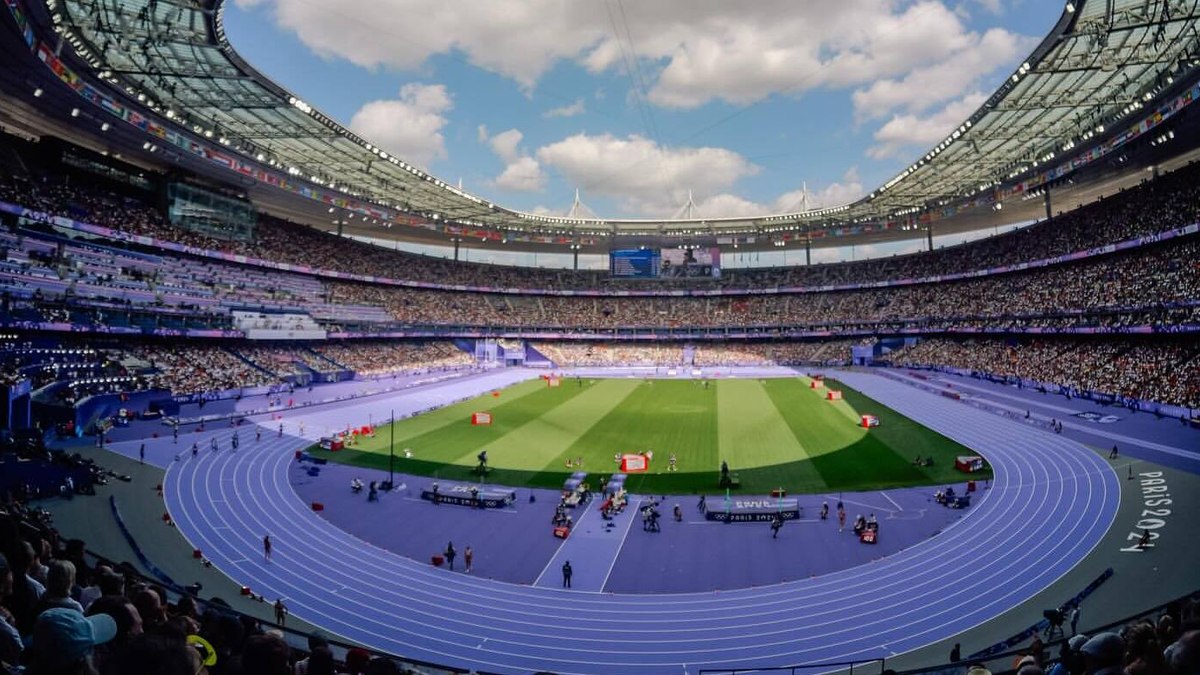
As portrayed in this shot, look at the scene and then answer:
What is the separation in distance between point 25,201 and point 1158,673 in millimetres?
57898

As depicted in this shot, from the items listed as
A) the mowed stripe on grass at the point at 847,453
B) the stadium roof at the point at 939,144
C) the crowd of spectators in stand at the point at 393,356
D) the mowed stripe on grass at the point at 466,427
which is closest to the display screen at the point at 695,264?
the stadium roof at the point at 939,144

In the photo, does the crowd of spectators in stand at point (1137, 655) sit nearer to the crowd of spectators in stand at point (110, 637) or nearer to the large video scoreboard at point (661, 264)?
the crowd of spectators in stand at point (110, 637)

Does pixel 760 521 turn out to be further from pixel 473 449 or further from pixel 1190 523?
pixel 473 449

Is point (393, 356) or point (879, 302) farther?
point (879, 302)

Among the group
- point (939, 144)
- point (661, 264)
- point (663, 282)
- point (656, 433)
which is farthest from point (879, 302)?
point (656, 433)

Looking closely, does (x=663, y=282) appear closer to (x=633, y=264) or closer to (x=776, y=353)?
(x=633, y=264)

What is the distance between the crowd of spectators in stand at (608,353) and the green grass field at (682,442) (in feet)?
110

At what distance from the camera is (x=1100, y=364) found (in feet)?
156

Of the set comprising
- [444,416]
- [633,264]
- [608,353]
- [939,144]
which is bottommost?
[444,416]

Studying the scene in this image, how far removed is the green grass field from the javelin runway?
5.96 metres

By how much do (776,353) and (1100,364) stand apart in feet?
141

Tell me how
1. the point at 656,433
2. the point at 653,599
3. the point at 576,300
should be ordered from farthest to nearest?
the point at 576,300 < the point at 656,433 < the point at 653,599

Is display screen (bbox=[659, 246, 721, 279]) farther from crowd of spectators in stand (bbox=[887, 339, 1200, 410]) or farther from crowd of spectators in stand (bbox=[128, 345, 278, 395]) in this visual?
crowd of spectators in stand (bbox=[128, 345, 278, 395])

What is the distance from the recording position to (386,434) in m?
39.1
